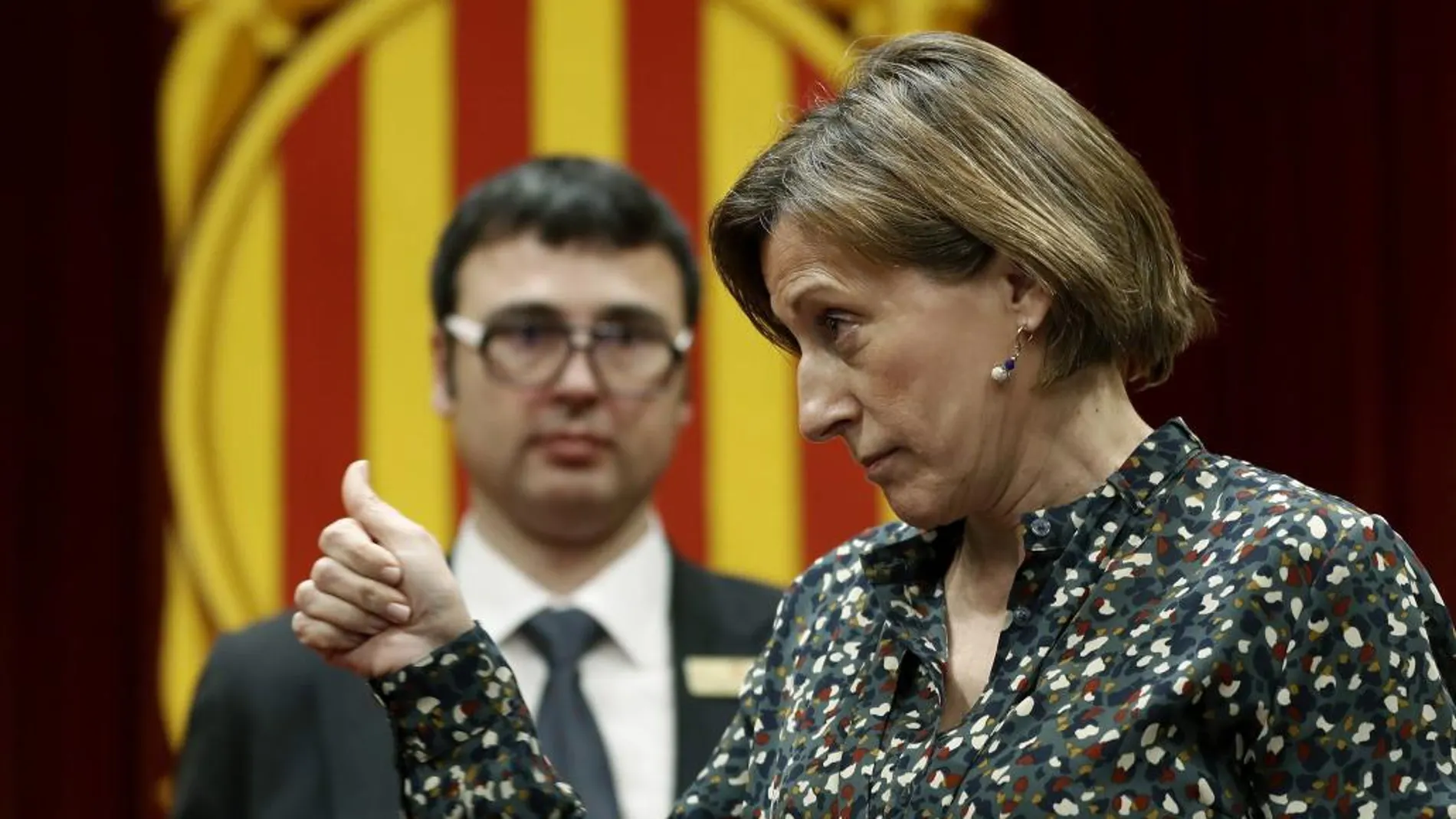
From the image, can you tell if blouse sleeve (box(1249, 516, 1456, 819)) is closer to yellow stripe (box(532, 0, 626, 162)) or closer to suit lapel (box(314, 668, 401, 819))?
suit lapel (box(314, 668, 401, 819))

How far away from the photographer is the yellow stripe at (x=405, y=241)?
317 cm

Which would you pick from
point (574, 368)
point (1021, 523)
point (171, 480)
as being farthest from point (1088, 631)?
point (171, 480)

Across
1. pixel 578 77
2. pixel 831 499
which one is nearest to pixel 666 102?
pixel 578 77

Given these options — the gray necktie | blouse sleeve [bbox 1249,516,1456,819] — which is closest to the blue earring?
blouse sleeve [bbox 1249,516,1456,819]

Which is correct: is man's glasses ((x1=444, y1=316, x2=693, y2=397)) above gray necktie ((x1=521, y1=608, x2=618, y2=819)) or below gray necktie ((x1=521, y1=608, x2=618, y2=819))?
above

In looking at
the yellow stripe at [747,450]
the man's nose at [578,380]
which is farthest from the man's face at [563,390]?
the yellow stripe at [747,450]

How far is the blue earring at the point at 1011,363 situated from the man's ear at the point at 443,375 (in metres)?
1.44

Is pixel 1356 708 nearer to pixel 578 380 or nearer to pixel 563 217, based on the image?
pixel 578 380

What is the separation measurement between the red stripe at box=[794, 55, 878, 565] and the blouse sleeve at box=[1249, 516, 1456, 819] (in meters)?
1.86

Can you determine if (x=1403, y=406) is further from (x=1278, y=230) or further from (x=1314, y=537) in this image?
(x=1314, y=537)

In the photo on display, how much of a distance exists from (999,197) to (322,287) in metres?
1.97

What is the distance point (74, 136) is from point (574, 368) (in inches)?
35.6

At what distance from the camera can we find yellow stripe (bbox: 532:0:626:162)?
10.6 feet

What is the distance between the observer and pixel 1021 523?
1433 mm
